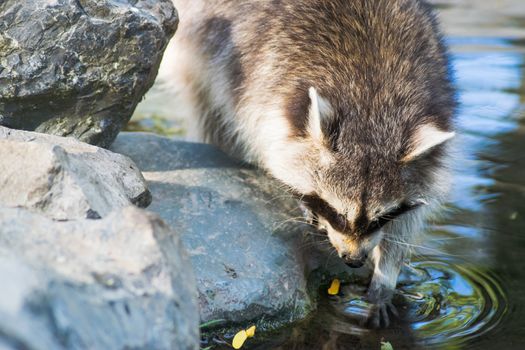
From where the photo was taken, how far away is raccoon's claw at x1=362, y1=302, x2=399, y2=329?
3.79 m

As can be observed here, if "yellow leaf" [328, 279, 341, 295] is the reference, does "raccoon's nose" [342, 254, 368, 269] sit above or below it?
above

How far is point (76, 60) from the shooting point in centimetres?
373

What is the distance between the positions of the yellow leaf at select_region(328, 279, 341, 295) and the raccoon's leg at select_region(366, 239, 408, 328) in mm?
146

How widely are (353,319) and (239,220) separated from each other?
0.69 meters

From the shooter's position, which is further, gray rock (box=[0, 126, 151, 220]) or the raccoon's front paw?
the raccoon's front paw

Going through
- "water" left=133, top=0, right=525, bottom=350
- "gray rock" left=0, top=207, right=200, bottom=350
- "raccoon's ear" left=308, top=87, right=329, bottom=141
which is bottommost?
"water" left=133, top=0, right=525, bottom=350

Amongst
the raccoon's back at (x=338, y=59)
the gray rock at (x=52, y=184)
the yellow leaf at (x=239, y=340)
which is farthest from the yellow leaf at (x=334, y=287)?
the gray rock at (x=52, y=184)

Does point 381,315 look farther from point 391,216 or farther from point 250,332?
point 250,332

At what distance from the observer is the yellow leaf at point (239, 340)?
343 cm

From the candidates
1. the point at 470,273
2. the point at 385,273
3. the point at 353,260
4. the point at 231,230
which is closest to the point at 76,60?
the point at 231,230

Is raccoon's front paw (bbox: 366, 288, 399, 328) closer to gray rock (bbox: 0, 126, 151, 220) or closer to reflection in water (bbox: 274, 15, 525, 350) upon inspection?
reflection in water (bbox: 274, 15, 525, 350)

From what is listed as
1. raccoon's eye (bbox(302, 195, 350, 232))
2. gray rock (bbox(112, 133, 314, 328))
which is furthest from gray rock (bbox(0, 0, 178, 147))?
raccoon's eye (bbox(302, 195, 350, 232))

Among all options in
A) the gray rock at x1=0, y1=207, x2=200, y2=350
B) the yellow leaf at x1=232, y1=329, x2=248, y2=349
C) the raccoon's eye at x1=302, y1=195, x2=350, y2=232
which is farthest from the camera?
the raccoon's eye at x1=302, y1=195, x2=350, y2=232

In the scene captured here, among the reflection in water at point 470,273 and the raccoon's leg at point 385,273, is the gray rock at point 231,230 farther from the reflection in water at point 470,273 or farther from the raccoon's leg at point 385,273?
the raccoon's leg at point 385,273
